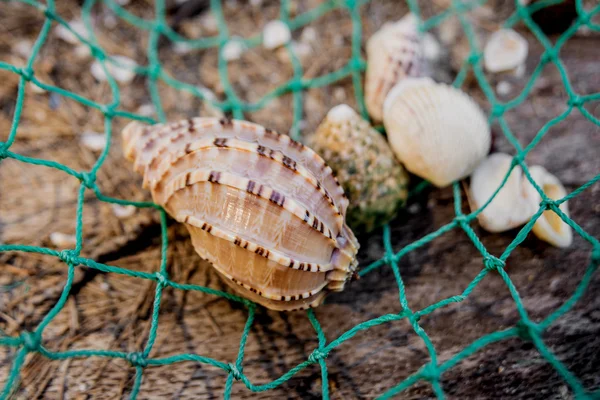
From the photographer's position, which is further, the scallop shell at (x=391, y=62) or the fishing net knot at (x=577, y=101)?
the scallop shell at (x=391, y=62)

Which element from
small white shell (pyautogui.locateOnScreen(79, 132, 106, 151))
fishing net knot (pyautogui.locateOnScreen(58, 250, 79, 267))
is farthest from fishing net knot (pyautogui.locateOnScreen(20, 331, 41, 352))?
small white shell (pyautogui.locateOnScreen(79, 132, 106, 151))

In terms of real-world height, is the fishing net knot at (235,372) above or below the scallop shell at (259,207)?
below

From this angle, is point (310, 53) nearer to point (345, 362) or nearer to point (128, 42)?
point (128, 42)

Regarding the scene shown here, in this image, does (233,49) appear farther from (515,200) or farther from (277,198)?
(515,200)

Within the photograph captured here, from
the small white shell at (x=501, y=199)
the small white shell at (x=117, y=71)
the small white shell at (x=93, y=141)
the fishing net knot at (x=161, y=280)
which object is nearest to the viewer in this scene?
the fishing net knot at (x=161, y=280)

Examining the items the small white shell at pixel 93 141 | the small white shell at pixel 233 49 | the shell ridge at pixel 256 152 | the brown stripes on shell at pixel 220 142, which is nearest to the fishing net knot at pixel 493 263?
the shell ridge at pixel 256 152

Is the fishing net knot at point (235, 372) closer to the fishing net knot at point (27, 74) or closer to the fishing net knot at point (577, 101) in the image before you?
the fishing net knot at point (27, 74)

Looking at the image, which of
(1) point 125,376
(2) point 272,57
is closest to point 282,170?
(1) point 125,376
